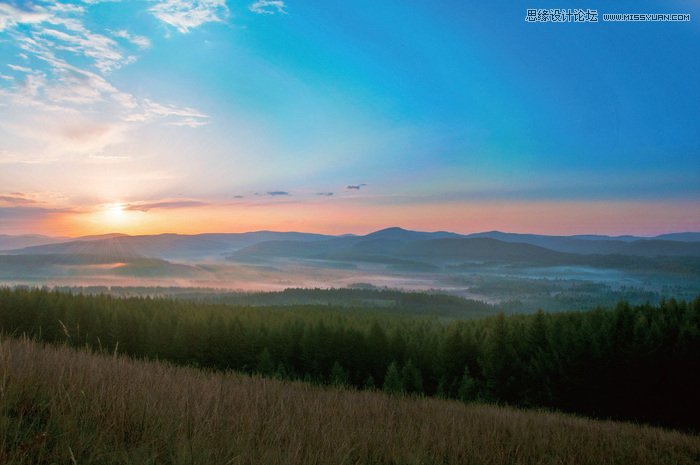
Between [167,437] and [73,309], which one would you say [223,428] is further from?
[73,309]

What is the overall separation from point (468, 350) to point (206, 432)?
43.8m

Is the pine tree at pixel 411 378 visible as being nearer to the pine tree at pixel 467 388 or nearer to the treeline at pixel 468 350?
the treeline at pixel 468 350

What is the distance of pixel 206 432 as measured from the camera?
25.0ft

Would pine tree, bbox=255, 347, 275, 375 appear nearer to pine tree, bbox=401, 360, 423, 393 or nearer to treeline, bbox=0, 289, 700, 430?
treeline, bbox=0, 289, 700, 430

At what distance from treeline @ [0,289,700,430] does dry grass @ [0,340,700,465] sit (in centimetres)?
2828

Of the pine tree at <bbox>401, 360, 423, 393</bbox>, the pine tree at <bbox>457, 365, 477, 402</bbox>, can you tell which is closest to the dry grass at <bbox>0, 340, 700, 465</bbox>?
the pine tree at <bbox>457, 365, 477, 402</bbox>

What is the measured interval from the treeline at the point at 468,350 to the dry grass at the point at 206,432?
1113 inches

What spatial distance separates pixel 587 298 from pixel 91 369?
211 metres

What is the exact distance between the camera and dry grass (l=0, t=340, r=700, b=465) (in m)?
6.52

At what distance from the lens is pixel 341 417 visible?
34.7ft

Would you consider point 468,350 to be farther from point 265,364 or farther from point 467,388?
point 265,364

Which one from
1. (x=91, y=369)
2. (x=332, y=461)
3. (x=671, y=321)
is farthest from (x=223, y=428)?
(x=671, y=321)

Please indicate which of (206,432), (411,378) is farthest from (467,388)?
(206,432)

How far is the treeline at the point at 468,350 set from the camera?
3869 centimetres
